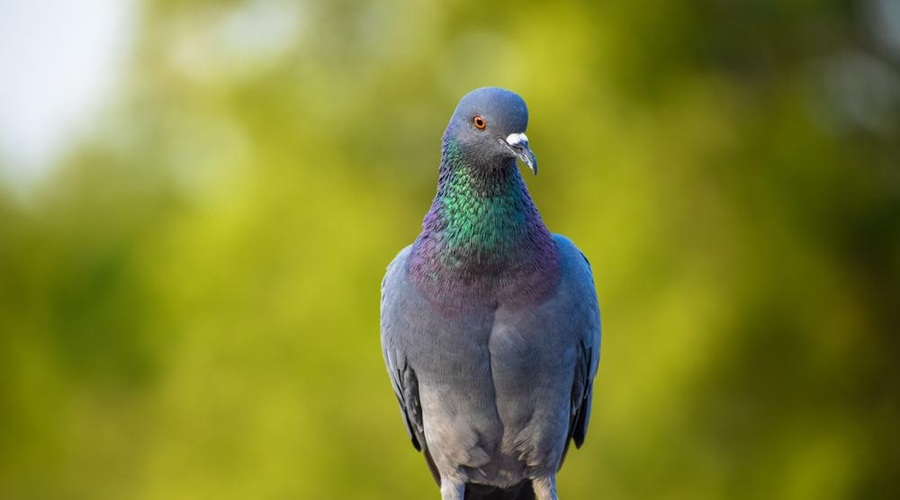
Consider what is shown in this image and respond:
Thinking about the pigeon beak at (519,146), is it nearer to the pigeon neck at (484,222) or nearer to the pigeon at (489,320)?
the pigeon at (489,320)

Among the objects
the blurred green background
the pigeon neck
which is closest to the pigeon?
the pigeon neck

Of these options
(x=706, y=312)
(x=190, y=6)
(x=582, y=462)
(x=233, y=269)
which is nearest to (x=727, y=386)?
(x=706, y=312)

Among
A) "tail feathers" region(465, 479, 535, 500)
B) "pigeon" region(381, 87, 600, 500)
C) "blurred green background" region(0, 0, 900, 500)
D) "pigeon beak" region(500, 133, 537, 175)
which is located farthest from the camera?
"blurred green background" region(0, 0, 900, 500)

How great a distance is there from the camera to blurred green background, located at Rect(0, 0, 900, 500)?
13.2 meters

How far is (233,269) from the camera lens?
48.1ft

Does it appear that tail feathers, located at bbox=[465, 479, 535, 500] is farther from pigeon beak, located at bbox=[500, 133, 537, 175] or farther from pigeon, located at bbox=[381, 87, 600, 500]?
pigeon beak, located at bbox=[500, 133, 537, 175]

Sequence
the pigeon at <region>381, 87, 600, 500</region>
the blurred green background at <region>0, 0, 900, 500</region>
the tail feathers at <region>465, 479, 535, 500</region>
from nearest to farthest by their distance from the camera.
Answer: the pigeon at <region>381, 87, 600, 500</region> < the tail feathers at <region>465, 479, 535, 500</region> < the blurred green background at <region>0, 0, 900, 500</region>

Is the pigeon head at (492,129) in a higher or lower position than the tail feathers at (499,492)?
higher

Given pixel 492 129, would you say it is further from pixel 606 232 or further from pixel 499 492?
pixel 606 232

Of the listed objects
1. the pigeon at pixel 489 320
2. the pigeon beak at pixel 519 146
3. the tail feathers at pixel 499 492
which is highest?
the pigeon beak at pixel 519 146

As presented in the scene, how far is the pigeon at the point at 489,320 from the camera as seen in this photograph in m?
4.92

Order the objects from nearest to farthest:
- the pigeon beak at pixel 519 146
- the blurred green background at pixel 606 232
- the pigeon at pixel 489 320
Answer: the pigeon beak at pixel 519 146, the pigeon at pixel 489 320, the blurred green background at pixel 606 232

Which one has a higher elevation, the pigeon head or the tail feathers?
the pigeon head

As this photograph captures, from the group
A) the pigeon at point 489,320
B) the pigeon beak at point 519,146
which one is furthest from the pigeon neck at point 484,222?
the pigeon beak at point 519,146
